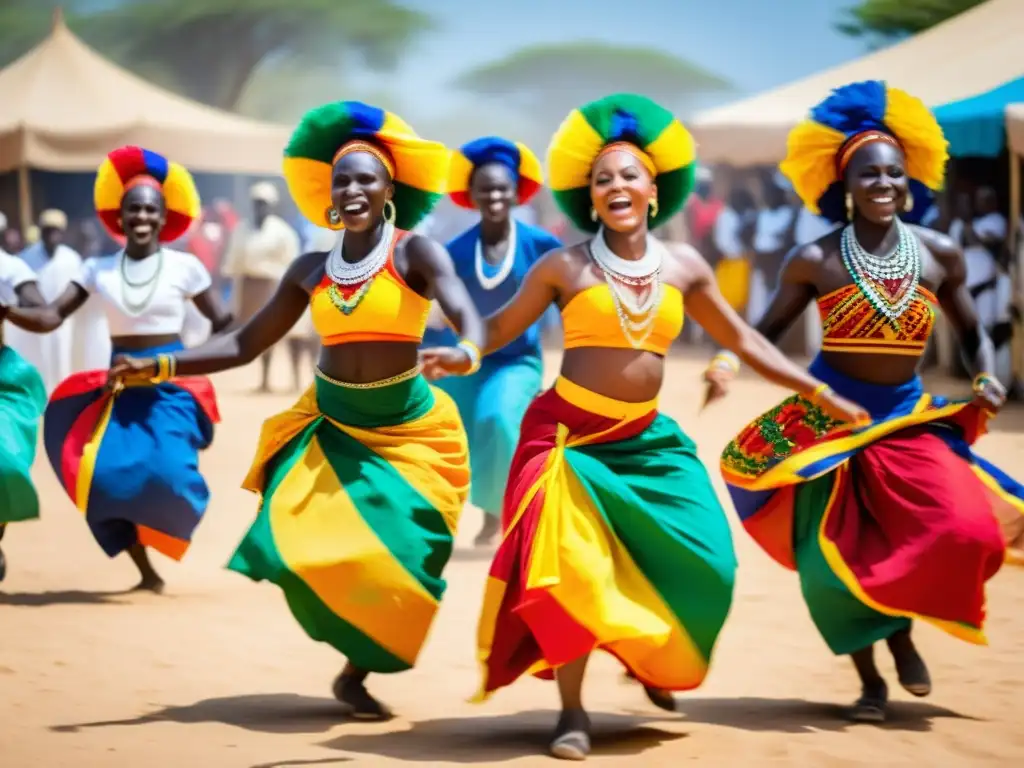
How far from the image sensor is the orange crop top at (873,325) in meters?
6.86

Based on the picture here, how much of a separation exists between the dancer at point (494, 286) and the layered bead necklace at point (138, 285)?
72.5 inches

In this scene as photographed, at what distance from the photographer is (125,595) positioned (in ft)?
30.9

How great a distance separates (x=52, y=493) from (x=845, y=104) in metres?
8.28

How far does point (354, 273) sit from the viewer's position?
6.84 metres

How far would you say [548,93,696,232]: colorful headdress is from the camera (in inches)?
261

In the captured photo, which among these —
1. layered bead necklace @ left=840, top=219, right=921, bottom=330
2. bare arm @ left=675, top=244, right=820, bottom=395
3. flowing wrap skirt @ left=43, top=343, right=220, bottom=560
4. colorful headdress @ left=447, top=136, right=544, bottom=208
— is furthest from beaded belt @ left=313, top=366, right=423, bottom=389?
colorful headdress @ left=447, top=136, right=544, bottom=208

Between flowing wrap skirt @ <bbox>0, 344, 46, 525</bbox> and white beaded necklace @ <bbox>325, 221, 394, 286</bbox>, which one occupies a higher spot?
white beaded necklace @ <bbox>325, 221, 394, 286</bbox>

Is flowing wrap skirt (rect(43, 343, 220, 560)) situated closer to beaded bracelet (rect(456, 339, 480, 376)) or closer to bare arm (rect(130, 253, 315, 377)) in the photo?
bare arm (rect(130, 253, 315, 377))

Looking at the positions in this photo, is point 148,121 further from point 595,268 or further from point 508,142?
point 595,268

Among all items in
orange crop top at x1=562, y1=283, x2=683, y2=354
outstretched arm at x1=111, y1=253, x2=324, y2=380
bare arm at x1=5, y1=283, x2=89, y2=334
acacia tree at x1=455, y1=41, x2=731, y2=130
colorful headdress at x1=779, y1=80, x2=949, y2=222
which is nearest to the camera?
orange crop top at x1=562, y1=283, x2=683, y2=354

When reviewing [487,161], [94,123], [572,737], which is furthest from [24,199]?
[572,737]

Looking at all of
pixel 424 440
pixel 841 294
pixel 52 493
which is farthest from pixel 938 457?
pixel 52 493

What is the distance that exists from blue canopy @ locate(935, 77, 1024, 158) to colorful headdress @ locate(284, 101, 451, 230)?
10257 mm

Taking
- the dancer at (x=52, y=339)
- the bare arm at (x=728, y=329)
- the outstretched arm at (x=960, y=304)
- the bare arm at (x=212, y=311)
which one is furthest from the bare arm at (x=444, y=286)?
the dancer at (x=52, y=339)
